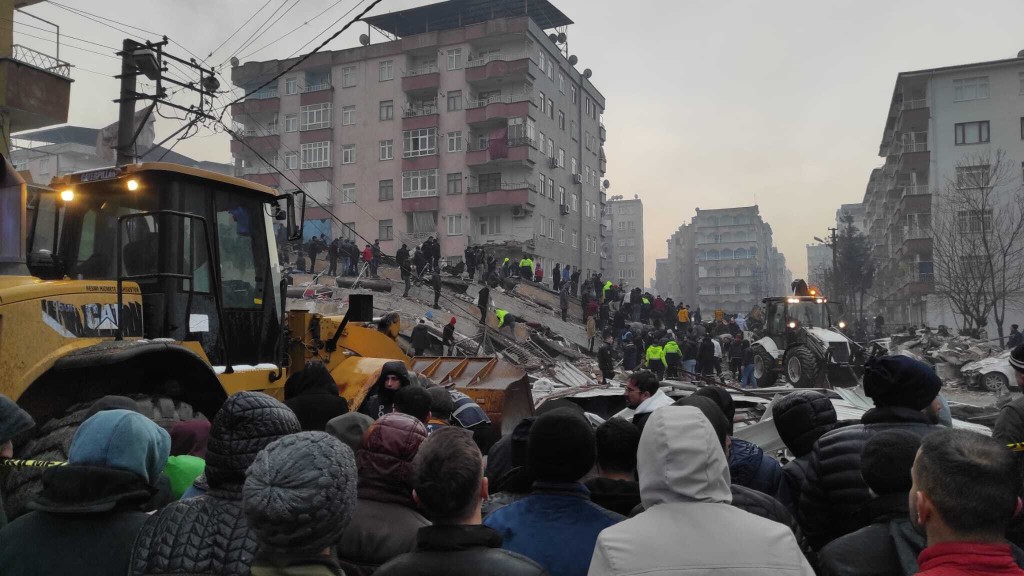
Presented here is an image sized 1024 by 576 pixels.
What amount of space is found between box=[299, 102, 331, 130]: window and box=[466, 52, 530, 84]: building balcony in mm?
11170

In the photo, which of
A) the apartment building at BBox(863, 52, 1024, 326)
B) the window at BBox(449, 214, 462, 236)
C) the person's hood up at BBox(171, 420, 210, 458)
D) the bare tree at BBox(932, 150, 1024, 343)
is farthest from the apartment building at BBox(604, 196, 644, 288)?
the person's hood up at BBox(171, 420, 210, 458)

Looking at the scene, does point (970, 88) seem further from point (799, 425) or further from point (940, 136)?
point (799, 425)

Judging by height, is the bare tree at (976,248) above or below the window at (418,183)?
below

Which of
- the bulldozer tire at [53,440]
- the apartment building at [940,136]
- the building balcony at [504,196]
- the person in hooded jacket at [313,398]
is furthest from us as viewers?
the building balcony at [504,196]

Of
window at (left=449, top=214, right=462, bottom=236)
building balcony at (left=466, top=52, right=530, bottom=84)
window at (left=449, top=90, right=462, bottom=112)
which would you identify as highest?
building balcony at (left=466, top=52, right=530, bottom=84)

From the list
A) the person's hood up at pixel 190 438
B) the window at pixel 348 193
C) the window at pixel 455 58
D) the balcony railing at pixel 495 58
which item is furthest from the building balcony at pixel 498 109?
the person's hood up at pixel 190 438

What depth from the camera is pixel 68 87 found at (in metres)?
20.3

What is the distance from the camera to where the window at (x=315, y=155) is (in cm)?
5378

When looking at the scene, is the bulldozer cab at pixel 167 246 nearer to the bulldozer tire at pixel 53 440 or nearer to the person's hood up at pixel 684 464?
the bulldozer tire at pixel 53 440

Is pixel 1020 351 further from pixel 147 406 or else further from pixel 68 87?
pixel 68 87

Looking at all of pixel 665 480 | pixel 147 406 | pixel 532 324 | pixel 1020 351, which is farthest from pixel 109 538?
pixel 532 324

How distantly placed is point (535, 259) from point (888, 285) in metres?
28.3

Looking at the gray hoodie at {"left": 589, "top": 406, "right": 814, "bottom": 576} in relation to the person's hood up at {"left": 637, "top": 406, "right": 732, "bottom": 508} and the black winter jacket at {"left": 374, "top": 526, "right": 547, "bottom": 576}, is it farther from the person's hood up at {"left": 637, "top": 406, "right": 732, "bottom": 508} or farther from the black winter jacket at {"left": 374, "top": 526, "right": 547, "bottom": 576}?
the black winter jacket at {"left": 374, "top": 526, "right": 547, "bottom": 576}

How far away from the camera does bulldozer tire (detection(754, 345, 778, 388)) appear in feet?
66.4
